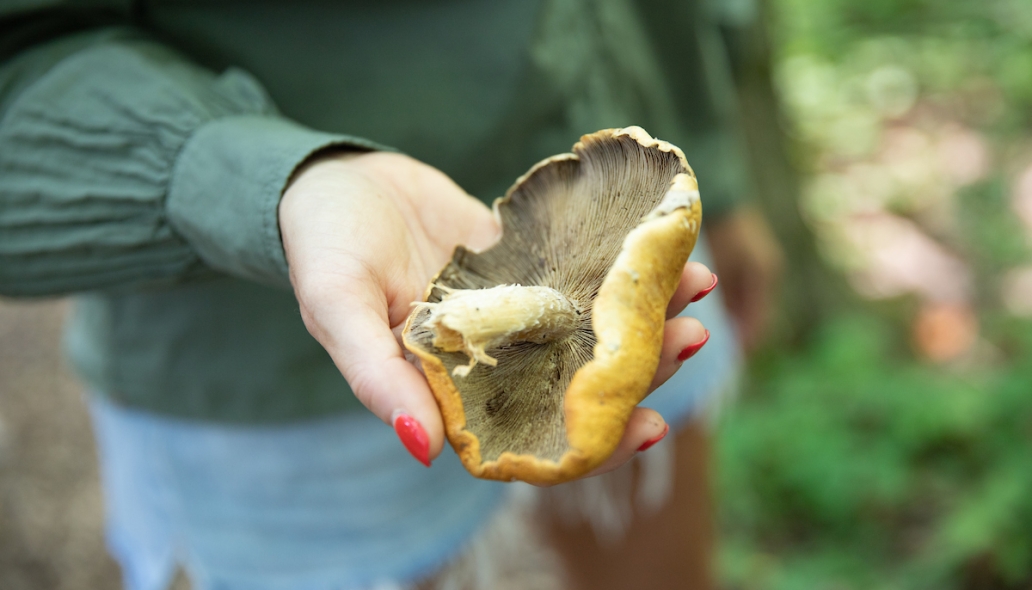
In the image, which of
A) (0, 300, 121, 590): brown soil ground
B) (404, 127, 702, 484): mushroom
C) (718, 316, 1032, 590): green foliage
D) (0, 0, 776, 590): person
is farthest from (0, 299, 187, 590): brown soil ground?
(404, 127, 702, 484): mushroom

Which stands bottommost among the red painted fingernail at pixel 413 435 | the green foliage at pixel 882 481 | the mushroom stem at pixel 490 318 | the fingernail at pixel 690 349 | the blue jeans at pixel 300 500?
the green foliage at pixel 882 481

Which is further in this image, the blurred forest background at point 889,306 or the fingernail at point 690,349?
the blurred forest background at point 889,306

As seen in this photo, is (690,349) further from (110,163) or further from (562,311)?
(110,163)

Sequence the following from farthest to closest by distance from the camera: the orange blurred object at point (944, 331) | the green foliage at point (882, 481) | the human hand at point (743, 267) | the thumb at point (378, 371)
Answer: the orange blurred object at point (944, 331), the green foliage at point (882, 481), the human hand at point (743, 267), the thumb at point (378, 371)

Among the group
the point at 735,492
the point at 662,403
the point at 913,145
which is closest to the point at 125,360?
the point at 662,403

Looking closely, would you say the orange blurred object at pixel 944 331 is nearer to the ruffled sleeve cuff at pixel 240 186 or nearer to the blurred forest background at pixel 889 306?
the blurred forest background at pixel 889 306

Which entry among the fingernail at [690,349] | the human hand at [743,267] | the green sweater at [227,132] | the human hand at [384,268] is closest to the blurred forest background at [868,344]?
the human hand at [743,267]

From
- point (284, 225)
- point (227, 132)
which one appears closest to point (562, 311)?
point (284, 225)

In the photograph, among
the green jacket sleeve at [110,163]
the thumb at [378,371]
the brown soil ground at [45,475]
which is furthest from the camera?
the brown soil ground at [45,475]

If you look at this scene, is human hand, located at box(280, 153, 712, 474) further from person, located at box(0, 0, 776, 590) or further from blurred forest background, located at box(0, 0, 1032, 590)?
blurred forest background, located at box(0, 0, 1032, 590)
